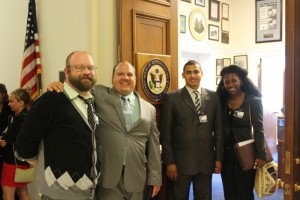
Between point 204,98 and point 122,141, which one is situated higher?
point 204,98

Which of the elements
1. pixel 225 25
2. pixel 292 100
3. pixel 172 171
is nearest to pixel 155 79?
pixel 172 171

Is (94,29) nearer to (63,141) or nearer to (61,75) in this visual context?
(61,75)

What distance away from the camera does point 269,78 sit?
666cm

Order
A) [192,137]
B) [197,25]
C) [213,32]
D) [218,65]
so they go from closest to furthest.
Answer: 1. [192,137]
2. [197,25]
3. [213,32]
4. [218,65]

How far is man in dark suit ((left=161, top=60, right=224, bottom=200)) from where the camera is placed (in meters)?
2.62

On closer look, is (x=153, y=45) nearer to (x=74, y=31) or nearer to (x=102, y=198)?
(x=74, y=31)

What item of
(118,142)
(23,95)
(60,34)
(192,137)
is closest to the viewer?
(118,142)

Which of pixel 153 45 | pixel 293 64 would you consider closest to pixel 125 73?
pixel 153 45

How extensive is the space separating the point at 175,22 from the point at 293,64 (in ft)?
5.47

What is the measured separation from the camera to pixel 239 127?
2705mm

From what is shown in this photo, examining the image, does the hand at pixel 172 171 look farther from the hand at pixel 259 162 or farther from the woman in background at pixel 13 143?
the woman in background at pixel 13 143

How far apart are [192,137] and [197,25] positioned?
3690 millimetres

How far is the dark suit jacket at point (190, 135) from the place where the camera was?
103 inches

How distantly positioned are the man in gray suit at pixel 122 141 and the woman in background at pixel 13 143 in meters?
1.17
